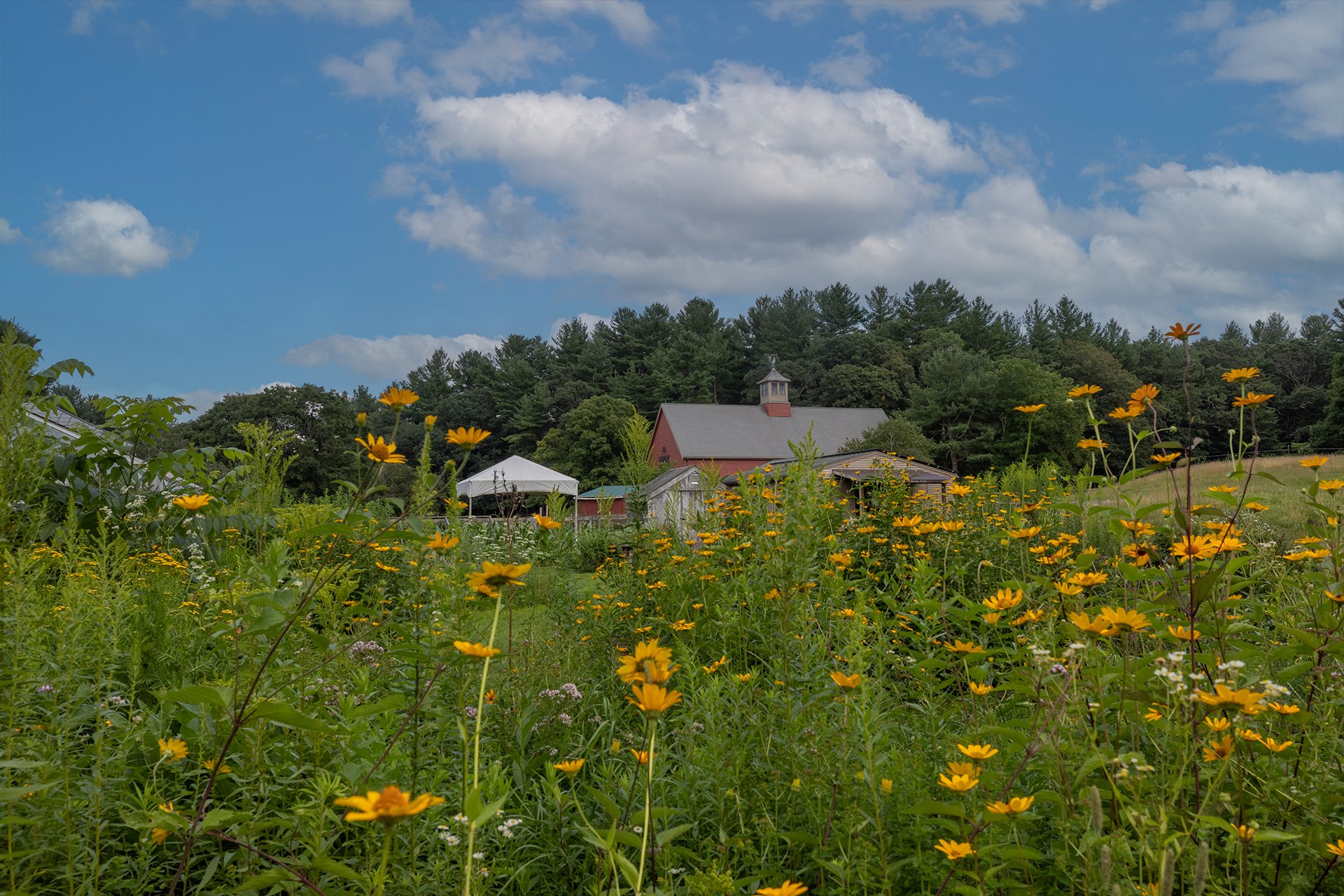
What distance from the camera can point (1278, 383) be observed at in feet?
139

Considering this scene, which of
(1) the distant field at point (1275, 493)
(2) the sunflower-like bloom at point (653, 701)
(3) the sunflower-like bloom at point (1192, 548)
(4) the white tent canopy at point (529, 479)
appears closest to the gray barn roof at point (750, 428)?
(4) the white tent canopy at point (529, 479)

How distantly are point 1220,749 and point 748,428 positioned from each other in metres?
36.1

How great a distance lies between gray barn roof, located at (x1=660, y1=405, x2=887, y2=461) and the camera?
116 feet

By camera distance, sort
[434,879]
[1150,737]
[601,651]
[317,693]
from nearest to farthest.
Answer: [434,879]
[1150,737]
[317,693]
[601,651]

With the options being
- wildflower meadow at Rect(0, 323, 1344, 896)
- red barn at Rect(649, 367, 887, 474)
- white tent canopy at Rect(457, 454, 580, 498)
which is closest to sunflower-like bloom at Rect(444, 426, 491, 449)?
wildflower meadow at Rect(0, 323, 1344, 896)

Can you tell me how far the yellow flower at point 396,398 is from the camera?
5.21 ft

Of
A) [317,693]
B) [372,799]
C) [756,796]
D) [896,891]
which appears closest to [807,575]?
[756,796]

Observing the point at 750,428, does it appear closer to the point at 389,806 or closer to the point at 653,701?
the point at 653,701

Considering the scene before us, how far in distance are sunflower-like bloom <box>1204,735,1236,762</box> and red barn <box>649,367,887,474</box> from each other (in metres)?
32.0

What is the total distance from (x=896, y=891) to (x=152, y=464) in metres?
4.36

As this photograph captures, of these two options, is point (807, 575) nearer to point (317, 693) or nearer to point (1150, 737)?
point (1150, 737)

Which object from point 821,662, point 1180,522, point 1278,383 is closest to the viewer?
point 1180,522

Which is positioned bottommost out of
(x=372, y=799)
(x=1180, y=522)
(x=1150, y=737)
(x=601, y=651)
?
(x=601, y=651)

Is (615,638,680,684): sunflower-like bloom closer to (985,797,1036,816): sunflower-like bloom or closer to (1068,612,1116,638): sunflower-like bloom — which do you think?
(985,797,1036,816): sunflower-like bloom
